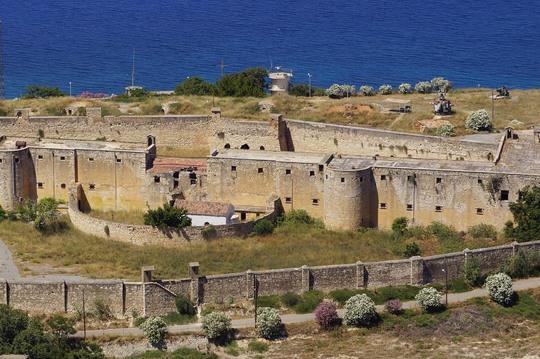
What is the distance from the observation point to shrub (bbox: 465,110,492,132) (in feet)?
205

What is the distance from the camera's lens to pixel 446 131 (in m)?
62.0

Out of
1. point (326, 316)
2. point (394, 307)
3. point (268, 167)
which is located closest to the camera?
point (326, 316)

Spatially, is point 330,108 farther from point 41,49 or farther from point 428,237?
point 41,49

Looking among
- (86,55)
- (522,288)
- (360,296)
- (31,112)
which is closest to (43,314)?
(360,296)

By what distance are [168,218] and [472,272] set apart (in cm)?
1154

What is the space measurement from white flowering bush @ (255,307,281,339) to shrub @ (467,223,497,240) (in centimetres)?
1073

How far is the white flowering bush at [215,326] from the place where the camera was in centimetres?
4366

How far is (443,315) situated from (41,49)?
90094 mm

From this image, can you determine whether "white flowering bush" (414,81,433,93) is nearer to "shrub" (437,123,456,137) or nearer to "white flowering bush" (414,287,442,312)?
"shrub" (437,123,456,137)

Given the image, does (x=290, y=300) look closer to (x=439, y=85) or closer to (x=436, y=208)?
(x=436, y=208)

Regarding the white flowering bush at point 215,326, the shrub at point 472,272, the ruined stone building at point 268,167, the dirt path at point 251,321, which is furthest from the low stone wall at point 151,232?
the shrub at point 472,272

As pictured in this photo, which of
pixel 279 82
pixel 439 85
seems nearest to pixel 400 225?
pixel 439 85

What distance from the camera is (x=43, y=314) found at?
44844 mm

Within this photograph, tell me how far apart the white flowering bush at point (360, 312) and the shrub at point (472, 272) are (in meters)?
4.31
